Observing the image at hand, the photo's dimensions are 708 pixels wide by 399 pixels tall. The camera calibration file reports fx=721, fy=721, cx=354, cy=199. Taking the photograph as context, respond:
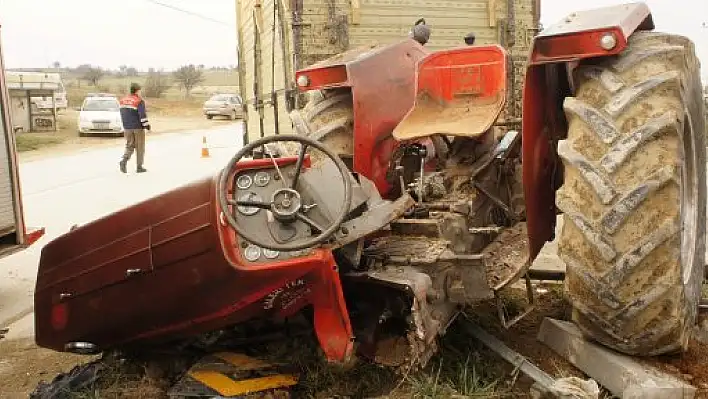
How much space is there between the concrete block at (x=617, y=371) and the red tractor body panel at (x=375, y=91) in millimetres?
1319

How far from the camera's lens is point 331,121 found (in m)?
4.18

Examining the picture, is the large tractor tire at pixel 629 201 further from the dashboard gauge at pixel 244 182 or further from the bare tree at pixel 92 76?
the bare tree at pixel 92 76

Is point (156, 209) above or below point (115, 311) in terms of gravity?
above

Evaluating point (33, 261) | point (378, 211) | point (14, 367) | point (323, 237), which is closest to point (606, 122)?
point (378, 211)

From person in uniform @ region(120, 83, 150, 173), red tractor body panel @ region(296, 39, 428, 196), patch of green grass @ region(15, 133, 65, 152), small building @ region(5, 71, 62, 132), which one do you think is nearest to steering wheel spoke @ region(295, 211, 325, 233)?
red tractor body panel @ region(296, 39, 428, 196)

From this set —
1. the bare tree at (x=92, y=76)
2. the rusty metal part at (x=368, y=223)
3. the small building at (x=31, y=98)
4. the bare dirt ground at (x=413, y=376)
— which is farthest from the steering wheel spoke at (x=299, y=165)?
the bare tree at (x=92, y=76)

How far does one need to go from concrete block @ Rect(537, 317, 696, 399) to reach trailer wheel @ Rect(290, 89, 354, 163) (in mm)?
1543

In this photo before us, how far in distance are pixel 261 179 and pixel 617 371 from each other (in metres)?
1.65

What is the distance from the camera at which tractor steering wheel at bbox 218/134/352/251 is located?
2627 mm

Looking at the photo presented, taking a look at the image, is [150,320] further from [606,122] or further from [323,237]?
[606,122]

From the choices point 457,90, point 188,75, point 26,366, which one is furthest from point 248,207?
point 188,75

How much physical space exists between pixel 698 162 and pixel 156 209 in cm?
262

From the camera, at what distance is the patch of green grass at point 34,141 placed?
23.5m

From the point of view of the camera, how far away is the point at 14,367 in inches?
171
